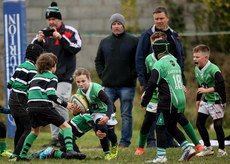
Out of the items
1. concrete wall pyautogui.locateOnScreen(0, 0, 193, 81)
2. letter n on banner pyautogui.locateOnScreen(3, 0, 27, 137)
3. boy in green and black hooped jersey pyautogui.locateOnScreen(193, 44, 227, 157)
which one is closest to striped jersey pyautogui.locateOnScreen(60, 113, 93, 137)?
boy in green and black hooped jersey pyautogui.locateOnScreen(193, 44, 227, 157)

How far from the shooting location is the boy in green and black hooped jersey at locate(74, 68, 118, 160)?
23.1ft

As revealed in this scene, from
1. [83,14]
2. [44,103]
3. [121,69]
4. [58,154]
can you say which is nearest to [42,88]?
[44,103]

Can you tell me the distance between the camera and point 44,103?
680 centimetres

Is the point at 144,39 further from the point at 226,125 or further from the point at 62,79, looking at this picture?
the point at 226,125

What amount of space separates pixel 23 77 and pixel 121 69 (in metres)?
2.37

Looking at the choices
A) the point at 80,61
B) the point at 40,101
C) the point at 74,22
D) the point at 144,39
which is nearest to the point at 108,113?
the point at 40,101

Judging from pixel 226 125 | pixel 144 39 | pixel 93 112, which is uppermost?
pixel 144 39

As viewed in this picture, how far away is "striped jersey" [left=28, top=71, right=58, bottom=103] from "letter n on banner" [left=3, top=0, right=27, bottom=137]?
12.1 feet

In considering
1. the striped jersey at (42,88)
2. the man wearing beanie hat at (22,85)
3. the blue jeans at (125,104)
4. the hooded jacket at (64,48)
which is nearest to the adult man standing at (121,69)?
the blue jeans at (125,104)

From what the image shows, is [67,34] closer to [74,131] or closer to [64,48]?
[64,48]

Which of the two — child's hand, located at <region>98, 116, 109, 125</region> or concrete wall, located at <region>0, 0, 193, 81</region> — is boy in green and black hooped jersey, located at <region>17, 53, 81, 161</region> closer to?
child's hand, located at <region>98, 116, 109, 125</region>

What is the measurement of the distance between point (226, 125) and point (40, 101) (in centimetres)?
668

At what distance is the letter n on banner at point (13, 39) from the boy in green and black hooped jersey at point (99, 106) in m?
3.55

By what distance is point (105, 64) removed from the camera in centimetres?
936
